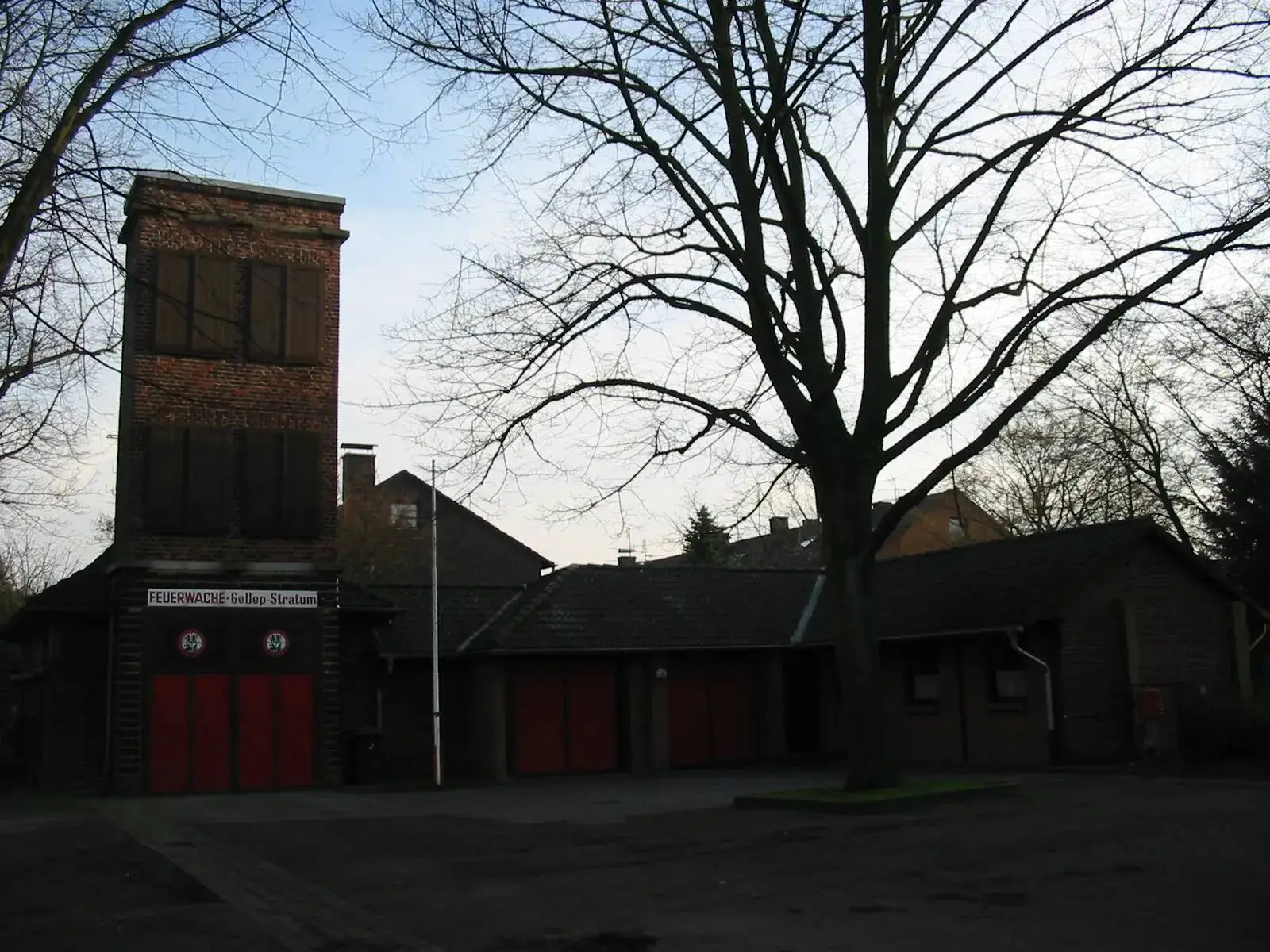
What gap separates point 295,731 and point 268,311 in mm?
8357

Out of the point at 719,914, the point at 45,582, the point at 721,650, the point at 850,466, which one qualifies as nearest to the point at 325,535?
the point at 721,650

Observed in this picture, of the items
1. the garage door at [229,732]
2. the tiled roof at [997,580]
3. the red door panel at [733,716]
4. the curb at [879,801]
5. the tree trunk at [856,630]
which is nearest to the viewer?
the curb at [879,801]

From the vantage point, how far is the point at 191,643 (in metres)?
25.5

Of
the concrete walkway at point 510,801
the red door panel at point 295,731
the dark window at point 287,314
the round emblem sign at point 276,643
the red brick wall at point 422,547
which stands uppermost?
the dark window at point 287,314

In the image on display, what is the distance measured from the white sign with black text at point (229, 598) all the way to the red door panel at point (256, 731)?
56.1 inches

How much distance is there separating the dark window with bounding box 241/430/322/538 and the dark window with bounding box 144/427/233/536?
1.33 ft

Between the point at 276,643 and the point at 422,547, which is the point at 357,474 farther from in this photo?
the point at 276,643

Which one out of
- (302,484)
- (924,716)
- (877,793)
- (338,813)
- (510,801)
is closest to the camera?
(877,793)

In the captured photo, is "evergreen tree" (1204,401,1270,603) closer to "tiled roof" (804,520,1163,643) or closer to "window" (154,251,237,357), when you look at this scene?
"tiled roof" (804,520,1163,643)

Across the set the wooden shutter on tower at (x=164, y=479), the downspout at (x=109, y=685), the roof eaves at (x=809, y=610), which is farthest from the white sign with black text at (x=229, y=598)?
the roof eaves at (x=809, y=610)

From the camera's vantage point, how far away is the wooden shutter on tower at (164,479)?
83.2 ft

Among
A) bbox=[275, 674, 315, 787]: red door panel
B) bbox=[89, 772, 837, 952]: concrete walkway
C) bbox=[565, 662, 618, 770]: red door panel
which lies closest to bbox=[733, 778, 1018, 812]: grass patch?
bbox=[89, 772, 837, 952]: concrete walkway

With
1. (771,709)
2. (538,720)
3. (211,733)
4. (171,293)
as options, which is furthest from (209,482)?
(771,709)

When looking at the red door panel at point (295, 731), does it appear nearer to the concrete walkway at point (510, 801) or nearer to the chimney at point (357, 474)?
the concrete walkway at point (510, 801)
